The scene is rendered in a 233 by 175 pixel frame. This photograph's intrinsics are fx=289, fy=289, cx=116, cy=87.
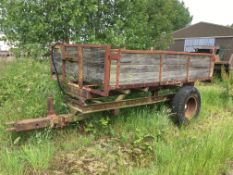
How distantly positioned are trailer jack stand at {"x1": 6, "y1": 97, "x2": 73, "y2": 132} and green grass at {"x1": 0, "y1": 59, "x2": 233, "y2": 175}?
0.15 meters

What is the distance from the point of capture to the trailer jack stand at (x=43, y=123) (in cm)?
391

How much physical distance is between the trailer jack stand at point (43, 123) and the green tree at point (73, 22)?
3.29m

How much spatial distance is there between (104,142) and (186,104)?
2.07 meters

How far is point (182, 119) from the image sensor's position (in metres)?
5.40

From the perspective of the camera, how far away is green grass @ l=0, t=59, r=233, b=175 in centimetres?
359

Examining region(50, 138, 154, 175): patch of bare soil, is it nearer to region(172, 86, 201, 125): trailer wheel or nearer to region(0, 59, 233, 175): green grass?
region(0, 59, 233, 175): green grass

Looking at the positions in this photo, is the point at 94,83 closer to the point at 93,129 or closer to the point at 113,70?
the point at 113,70

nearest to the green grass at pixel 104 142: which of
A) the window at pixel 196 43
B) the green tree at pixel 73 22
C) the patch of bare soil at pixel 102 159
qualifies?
the patch of bare soil at pixel 102 159

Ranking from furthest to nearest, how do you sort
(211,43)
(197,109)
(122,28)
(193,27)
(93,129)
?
(193,27), (211,43), (122,28), (197,109), (93,129)

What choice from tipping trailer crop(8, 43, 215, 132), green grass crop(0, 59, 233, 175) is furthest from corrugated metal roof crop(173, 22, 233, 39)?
green grass crop(0, 59, 233, 175)

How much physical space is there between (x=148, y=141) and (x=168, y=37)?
1230cm

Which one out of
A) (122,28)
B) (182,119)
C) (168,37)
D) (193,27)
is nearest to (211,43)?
(193,27)

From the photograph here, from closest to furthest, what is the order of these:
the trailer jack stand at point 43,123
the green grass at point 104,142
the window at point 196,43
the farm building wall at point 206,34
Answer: the green grass at point 104,142, the trailer jack stand at point 43,123, the farm building wall at point 206,34, the window at point 196,43

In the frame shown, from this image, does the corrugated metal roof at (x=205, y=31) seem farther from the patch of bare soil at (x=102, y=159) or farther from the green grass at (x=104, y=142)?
the patch of bare soil at (x=102, y=159)
